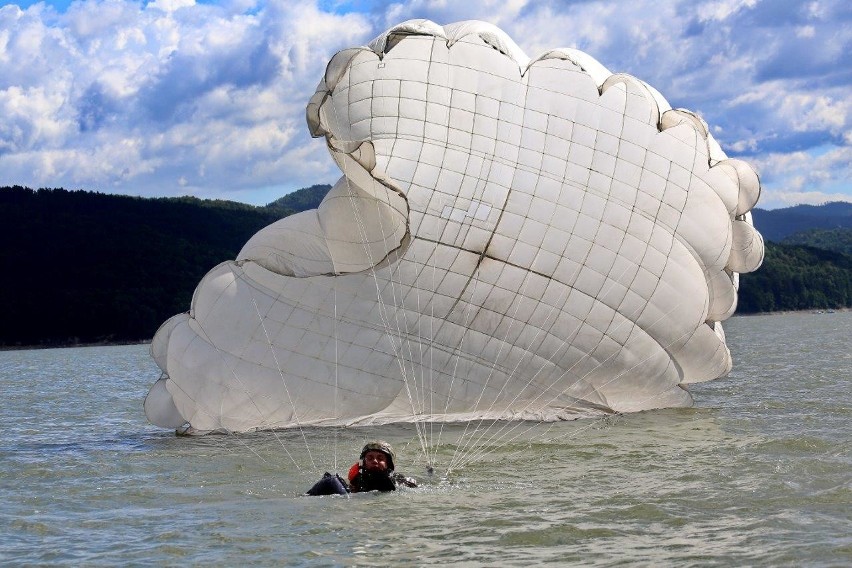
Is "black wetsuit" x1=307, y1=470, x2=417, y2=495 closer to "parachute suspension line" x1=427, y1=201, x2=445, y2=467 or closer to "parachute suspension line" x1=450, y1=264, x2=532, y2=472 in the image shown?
"parachute suspension line" x1=427, y1=201, x2=445, y2=467

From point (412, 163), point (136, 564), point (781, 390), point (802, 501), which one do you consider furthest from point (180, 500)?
point (781, 390)

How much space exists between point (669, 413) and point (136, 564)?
10265 mm

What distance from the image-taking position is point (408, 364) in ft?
48.9

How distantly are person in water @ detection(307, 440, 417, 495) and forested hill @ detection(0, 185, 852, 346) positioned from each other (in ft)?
301

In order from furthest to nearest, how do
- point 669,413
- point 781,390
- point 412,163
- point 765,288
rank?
point 765,288, point 781,390, point 669,413, point 412,163

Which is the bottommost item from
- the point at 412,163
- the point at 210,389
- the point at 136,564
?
the point at 136,564

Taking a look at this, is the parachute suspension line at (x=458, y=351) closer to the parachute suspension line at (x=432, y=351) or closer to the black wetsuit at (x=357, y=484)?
the parachute suspension line at (x=432, y=351)

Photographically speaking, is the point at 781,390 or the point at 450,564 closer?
the point at 450,564

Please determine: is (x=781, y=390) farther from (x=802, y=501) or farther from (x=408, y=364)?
(x=802, y=501)

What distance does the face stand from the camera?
11633 mm

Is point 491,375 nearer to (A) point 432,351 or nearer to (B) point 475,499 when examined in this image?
(A) point 432,351

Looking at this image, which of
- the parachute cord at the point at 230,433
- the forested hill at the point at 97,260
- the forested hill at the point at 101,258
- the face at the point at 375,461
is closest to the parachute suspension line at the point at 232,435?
the parachute cord at the point at 230,433

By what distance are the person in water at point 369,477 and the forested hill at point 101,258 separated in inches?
3607

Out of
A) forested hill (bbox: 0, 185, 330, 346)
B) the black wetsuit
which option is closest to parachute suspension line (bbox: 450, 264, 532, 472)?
the black wetsuit
